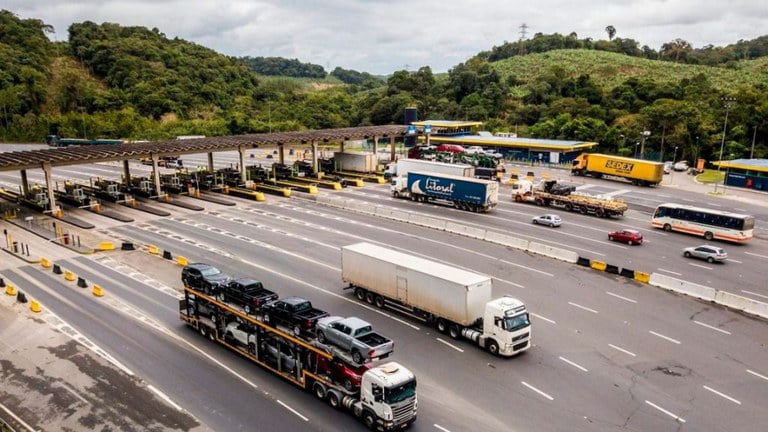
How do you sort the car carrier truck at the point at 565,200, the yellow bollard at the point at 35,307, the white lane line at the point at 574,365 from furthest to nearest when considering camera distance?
the car carrier truck at the point at 565,200 → the yellow bollard at the point at 35,307 → the white lane line at the point at 574,365

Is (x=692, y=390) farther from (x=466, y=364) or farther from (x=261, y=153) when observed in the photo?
(x=261, y=153)

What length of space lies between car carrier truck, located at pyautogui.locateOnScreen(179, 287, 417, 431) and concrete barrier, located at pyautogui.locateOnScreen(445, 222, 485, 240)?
2676cm

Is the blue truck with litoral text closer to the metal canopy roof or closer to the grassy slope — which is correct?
the metal canopy roof

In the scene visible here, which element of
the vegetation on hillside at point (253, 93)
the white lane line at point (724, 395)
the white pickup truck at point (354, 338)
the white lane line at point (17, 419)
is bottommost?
the white lane line at point (724, 395)

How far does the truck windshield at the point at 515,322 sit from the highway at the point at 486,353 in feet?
5.50

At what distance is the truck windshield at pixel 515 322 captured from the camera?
25.3 meters

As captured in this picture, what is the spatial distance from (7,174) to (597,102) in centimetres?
12324

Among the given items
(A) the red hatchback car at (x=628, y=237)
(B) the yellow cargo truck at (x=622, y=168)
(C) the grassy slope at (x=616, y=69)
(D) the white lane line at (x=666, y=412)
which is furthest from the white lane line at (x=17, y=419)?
(C) the grassy slope at (x=616, y=69)

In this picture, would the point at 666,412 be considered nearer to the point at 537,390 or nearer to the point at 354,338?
the point at 537,390

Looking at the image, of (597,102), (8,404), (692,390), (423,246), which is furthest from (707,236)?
(597,102)

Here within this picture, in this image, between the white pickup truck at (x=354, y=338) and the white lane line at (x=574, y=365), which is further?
the white lane line at (x=574, y=365)

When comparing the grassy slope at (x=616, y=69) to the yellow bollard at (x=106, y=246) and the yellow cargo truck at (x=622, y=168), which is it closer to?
the yellow cargo truck at (x=622, y=168)

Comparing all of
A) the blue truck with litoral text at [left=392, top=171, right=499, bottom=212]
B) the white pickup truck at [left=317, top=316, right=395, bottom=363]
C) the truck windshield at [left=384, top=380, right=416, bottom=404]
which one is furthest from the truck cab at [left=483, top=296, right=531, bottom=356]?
the blue truck with litoral text at [left=392, top=171, right=499, bottom=212]

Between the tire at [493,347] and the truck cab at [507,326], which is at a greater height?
the truck cab at [507,326]
